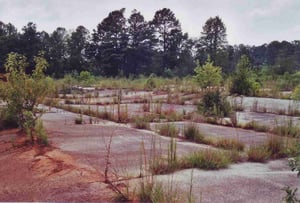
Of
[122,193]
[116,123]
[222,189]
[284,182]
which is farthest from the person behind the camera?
[116,123]

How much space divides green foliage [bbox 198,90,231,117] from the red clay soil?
16.7ft

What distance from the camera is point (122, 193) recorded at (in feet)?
11.5

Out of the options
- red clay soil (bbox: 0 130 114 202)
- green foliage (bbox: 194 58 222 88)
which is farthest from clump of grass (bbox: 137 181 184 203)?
green foliage (bbox: 194 58 222 88)

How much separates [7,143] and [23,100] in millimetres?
774

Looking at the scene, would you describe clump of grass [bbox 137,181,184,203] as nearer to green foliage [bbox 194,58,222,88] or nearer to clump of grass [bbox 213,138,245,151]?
clump of grass [bbox 213,138,245,151]

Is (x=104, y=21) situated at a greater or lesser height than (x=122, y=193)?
greater

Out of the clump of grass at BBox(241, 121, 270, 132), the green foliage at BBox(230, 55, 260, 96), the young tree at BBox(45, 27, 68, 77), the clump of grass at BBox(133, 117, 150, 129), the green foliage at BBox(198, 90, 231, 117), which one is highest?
the young tree at BBox(45, 27, 68, 77)

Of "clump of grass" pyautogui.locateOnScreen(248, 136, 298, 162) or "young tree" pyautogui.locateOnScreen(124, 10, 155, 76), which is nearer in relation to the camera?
"clump of grass" pyautogui.locateOnScreen(248, 136, 298, 162)

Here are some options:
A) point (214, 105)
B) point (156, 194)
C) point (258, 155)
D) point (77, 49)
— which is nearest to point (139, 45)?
point (77, 49)

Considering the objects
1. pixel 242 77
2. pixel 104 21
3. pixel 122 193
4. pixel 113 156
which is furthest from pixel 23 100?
pixel 104 21

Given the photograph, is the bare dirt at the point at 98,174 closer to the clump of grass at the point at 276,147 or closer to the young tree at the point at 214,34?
the clump of grass at the point at 276,147

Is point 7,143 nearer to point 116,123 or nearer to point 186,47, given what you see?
point 116,123

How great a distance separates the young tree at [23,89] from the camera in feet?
20.2

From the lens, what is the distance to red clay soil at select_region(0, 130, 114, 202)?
358 centimetres
